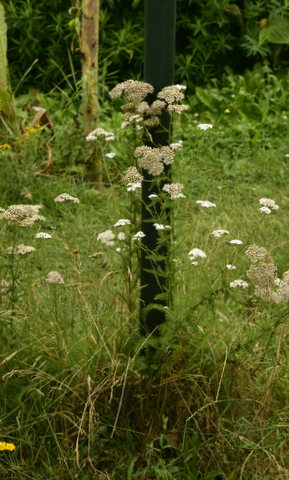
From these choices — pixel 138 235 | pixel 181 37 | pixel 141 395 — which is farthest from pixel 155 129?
pixel 181 37

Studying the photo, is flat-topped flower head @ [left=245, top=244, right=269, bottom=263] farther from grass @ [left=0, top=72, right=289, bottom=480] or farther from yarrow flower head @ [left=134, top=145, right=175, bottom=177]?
yarrow flower head @ [left=134, top=145, right=175, bottom=177]

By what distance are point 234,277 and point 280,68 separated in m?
4.66

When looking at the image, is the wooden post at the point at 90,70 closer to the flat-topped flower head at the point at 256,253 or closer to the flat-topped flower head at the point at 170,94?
the flat-topped flower head at the point at 170,94

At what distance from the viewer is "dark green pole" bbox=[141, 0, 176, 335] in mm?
2232

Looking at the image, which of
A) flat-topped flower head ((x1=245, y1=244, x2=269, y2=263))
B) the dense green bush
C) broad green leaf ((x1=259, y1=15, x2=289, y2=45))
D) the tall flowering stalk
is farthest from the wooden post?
broad green leaf ((x1=259, y1=15, x2=289, y2=45))

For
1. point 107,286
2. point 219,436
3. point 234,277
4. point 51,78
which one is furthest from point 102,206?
point 51,78

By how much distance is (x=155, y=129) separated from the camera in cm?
234

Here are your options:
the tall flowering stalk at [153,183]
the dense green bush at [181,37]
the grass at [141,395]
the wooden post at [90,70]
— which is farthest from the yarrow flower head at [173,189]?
the dense green bush at [181,37]

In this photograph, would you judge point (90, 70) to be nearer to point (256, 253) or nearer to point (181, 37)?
point (181, 37)

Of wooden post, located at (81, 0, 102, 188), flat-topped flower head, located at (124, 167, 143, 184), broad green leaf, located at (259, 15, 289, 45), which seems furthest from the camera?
broad green leaf, located at (259, 15, 289, 45)

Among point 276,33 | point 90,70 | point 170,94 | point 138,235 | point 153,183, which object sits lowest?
point 276,33

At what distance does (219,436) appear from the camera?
2.16 m

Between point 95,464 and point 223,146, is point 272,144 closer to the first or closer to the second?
point 223,146

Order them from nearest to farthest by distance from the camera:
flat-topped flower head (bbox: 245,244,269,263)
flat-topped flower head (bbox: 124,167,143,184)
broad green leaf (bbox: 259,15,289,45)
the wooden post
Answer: flat-topped flower head (bbox: 245,244,269,263) < flat-topped flower head (bbox: 124,167,143,184) < the wooden post < broad green leaf (bbox: 259,15,289,45)
